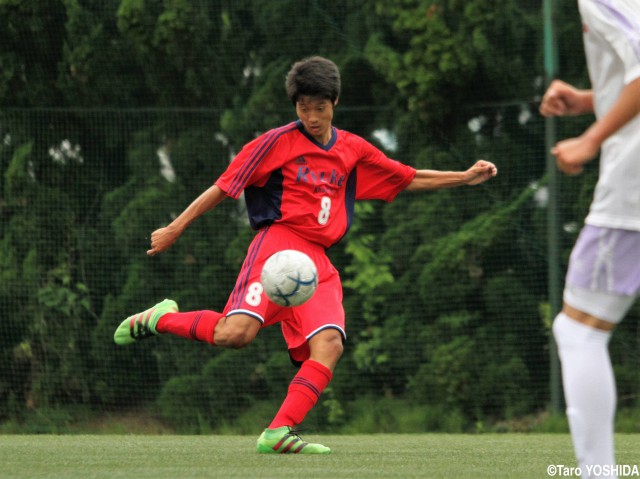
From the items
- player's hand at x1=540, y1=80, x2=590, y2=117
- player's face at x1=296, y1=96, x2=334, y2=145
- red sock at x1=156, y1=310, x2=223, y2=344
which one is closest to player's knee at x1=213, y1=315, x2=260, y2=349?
red sock at x1=156, y1=310, x2=223, y2=344

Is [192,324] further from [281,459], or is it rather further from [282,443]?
[281,459]

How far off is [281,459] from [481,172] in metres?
1.66

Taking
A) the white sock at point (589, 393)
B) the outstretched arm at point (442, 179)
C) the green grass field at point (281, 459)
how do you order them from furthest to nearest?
the outstretched arm at point (442, 179), the green grass field at point (281, 459), the white sock at point (589, 393)

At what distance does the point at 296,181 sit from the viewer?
5.09 metres

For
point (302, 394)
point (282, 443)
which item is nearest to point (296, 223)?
point (302, 394)

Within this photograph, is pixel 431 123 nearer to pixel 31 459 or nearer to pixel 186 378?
pixel 186 378

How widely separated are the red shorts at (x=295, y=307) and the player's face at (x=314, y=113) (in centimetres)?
47

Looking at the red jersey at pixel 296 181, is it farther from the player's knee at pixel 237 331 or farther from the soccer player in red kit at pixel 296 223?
the player's knee at pixel 237 331

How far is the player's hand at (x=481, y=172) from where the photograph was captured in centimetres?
512

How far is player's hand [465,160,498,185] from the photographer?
5117 millimetres

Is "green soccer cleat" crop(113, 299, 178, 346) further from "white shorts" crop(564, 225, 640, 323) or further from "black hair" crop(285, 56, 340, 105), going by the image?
"white shorts" crop(564, 225, 640, 323)

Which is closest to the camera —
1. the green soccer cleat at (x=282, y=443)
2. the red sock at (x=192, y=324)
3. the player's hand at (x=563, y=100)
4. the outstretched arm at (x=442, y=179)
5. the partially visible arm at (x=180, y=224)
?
the player's hand at (x=563, y=100)

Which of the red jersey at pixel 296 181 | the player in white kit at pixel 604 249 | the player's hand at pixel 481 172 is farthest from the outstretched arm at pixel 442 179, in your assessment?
the player in white kit at pixel 604 249

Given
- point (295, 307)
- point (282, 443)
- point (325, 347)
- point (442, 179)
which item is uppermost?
point (442, 179)
